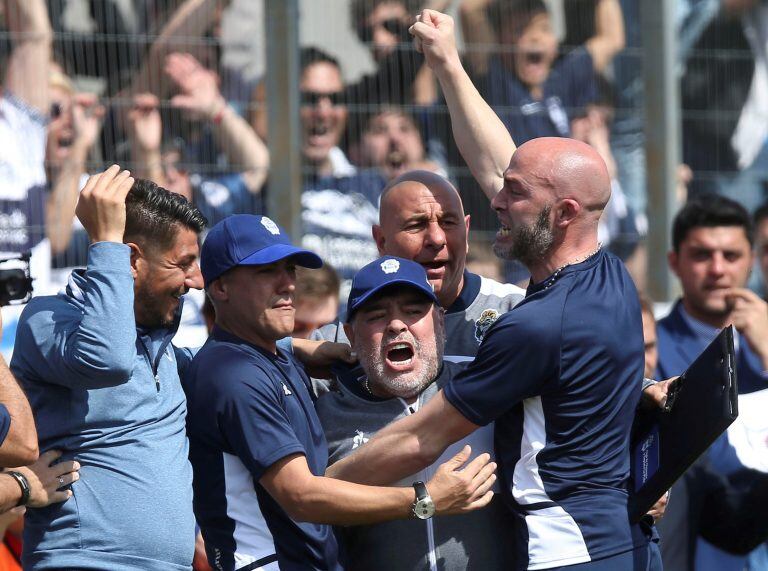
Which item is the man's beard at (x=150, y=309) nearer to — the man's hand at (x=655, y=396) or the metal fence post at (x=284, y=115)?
the man's hand at (x=655, y=396)

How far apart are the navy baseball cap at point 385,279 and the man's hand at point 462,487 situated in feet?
2.08

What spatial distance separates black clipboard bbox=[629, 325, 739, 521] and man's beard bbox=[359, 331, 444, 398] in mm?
670

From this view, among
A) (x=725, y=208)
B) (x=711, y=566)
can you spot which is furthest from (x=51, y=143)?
(x=711, y=566)

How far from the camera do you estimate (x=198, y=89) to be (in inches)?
295

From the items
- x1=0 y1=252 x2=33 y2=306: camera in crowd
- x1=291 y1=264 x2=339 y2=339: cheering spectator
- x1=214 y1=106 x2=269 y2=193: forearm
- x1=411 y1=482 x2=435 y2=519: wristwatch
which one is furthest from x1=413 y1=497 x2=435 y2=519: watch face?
x1=214 y1=106 x2=269 y2=193: forearm

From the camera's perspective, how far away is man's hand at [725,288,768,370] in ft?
18.9

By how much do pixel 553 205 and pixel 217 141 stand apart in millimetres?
3777

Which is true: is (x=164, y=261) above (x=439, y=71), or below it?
below

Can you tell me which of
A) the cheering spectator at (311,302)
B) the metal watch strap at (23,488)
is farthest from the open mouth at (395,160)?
the metal watch strap at (23,488)

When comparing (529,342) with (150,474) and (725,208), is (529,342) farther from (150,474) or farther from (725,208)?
(725,208)

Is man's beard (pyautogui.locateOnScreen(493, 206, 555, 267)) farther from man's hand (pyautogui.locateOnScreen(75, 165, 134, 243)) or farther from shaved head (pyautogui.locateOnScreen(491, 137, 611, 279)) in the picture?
man's hand (pyautogui.locateOnScreen(75, 165, 134, 243))

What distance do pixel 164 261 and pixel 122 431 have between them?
20.8 inches

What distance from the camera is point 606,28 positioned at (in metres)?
8.10

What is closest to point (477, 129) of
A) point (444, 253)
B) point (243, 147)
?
point (444, 253)
